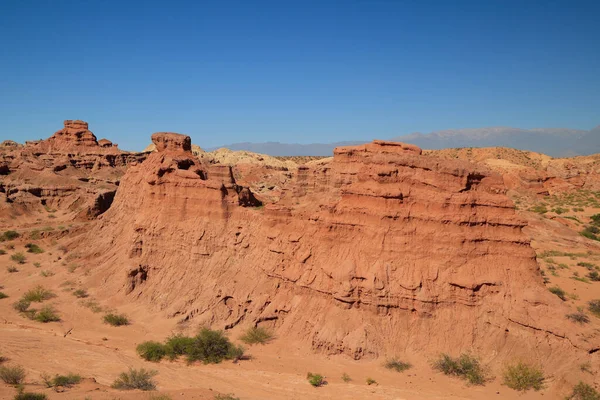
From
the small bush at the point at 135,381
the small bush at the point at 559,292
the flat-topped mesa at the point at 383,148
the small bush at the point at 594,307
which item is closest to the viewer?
the small bush at the point at 135,381

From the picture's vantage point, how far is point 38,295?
24.3 metres

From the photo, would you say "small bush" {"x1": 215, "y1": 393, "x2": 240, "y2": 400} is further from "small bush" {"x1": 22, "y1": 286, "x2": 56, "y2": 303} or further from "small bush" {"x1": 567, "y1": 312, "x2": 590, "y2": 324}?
"small bush" {"x1": 22, "y1": 286, "x2": 56, "y2": 303}

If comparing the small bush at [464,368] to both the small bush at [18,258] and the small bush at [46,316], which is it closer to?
the small bush at [46,316]

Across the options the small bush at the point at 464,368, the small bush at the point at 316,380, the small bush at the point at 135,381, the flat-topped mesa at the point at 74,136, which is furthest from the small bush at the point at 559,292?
the flat-topped mesa at the point at 74,136

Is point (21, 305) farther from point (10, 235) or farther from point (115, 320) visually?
point (10, 235)

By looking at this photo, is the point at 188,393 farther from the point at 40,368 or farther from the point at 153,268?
the point at 153,268

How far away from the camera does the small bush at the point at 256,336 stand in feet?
60.8

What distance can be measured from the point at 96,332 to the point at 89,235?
13.6 metres

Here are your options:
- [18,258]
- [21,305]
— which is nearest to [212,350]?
[21,305]

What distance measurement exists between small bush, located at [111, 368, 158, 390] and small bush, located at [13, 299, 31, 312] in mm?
11427

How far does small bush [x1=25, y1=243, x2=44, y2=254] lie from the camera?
3478cm

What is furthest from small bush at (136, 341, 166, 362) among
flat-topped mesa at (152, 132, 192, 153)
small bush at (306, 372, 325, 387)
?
flat-topped mesa at (152, 132, 192, 153)

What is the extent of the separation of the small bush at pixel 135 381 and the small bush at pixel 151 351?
1971mm

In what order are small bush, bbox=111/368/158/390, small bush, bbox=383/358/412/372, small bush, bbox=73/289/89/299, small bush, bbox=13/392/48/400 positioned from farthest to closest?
small bush, bbox=73/289/89/299
small bush, bbox=383/358/412/372
small bush, bbox=111/368/158/390
small bush, bbox=13/392/48/400
